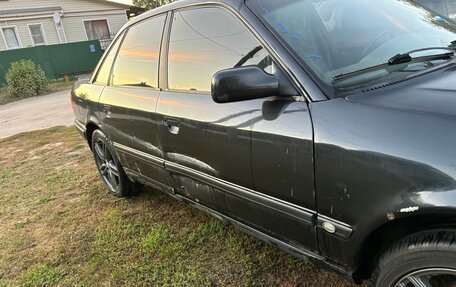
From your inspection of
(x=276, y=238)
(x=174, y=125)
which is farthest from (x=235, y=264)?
(x=174, y=125)

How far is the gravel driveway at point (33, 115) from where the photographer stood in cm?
959

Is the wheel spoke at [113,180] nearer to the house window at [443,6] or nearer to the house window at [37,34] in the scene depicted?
the house window at [443,6]

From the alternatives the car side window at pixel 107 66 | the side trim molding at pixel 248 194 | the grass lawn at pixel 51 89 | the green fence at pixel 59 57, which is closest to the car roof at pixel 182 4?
the car side window at pixel 107 66

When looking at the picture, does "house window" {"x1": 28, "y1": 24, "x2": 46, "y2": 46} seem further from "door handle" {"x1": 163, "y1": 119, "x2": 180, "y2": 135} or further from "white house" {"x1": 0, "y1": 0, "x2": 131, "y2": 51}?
"door handle" {"x1": 163, "y1": 119, "x2": 180, "y2": 135}

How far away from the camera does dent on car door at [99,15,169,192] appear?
120 inches

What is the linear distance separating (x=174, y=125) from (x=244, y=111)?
0.68 m

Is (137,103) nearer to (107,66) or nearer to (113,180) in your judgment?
(107,66)

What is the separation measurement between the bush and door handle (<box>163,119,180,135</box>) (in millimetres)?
15615

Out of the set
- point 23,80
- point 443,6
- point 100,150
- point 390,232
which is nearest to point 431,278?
point 390,232

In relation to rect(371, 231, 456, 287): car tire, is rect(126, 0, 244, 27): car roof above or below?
above

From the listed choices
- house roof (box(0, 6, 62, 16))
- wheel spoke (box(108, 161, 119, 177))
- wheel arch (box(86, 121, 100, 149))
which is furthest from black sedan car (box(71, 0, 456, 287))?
house roof (box(0, 6, 62, 16))

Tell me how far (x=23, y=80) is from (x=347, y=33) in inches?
654

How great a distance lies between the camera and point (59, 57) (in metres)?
21.3

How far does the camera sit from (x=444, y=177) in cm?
147
